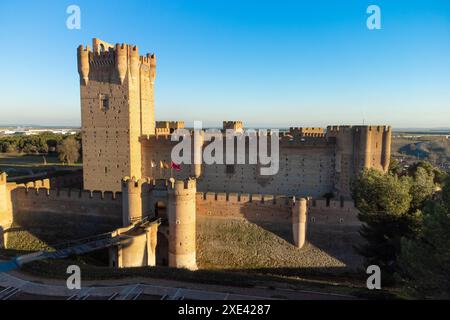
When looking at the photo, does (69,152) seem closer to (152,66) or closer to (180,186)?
(152,66)

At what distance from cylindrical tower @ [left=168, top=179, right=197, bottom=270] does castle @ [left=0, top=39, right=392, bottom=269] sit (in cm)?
5

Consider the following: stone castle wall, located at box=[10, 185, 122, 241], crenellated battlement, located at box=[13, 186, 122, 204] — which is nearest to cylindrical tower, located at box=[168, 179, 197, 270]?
stone castle wall, located at box=[10, 185, 122, 241]

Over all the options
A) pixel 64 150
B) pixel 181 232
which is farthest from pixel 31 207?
pixel 64 150

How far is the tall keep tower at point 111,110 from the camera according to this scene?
75.5 feet

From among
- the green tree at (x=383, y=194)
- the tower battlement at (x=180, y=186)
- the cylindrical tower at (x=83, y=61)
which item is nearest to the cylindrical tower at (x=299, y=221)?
the green tree at (x=383, y=194)

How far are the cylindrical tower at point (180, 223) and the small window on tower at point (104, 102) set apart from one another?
9.95 m

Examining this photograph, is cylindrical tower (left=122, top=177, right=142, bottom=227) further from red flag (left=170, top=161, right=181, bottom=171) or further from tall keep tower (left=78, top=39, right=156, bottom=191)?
red flag (left=170, top=161, right=181, bottom=171)

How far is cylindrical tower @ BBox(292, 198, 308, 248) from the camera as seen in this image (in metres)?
17.5

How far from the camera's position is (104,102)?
23.7 metres

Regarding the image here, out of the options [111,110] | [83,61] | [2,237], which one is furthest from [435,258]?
[83,61]

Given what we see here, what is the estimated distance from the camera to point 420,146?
99.4 meters

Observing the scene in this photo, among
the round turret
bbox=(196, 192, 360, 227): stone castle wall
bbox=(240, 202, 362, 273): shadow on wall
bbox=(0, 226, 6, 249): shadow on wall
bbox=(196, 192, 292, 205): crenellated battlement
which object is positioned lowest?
bbox=(0, 226, 6, 249): shadow on wall

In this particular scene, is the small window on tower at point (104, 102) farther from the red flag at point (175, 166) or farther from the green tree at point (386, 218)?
the green tree at point (386, 218)
